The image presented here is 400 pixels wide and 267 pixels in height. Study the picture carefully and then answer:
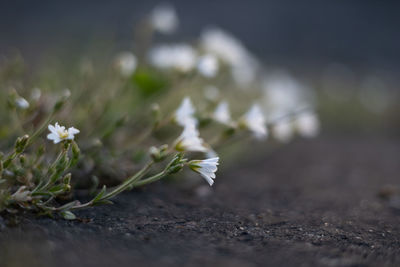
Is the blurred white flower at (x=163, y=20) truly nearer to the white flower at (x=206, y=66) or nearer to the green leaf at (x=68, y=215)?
the white flower at (x=206, y=66)

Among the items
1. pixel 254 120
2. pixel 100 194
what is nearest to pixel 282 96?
pixel 254 120

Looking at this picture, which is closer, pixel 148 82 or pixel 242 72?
pixel 148 82

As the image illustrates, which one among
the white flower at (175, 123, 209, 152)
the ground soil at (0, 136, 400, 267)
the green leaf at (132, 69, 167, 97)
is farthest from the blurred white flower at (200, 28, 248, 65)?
the white flower at (175, 123, 209, 152)

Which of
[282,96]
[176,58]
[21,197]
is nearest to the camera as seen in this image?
[21,197]

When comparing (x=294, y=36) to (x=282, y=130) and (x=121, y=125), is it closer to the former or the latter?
(x=282, y=130)

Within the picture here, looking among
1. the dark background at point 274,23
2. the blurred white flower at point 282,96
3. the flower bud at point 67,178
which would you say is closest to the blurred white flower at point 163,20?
the blurred white flower at point 282,96

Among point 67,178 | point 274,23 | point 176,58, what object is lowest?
point 67,178
